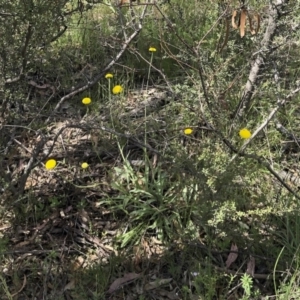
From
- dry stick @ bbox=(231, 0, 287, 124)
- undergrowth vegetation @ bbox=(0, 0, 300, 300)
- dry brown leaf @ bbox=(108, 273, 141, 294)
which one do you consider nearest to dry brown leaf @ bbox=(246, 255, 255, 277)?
undergrowth vegetation @ bbox=(0, 0, 300, 300)

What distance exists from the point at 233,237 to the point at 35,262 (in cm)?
99

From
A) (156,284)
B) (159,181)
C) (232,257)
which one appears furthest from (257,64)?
(156,284)

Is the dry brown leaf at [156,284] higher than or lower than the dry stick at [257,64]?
lower

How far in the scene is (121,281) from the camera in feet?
7.81

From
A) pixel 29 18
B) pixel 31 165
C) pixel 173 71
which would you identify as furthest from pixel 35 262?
pixel 173 71

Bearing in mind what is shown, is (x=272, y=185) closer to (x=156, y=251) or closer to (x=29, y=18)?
(x=156, y=251)

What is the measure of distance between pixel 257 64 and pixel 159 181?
2.86ft

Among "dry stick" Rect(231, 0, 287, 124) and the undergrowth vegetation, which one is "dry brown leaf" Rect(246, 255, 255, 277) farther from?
"dry stick" Rect(231, 0, 287, 124)

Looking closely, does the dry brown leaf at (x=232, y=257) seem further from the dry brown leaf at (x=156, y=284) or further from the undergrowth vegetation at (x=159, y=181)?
the dry brown leaf at (x=156, y=284)

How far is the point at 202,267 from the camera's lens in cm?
235

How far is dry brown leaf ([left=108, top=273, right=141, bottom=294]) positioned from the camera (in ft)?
7.73

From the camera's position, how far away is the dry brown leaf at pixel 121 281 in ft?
7.73

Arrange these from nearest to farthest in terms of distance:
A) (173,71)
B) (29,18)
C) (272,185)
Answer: (29,18), (272,185), (173,71)

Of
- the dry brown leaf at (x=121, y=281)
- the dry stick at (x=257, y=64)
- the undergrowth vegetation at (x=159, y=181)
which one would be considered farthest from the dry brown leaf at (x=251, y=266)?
the dry stick at (x=257, y=64)
